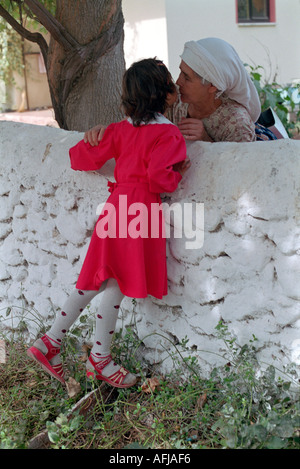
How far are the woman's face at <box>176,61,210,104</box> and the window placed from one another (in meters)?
8.45

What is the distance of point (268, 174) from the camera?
237cm

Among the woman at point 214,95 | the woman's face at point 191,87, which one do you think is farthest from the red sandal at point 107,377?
the woman's face at point 191,87

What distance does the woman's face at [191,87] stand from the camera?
288cm

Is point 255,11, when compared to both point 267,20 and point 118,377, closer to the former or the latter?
point 267,20

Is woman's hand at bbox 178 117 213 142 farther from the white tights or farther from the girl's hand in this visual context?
the white tights

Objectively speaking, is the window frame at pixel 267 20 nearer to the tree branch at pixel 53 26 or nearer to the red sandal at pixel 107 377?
the tree branch at pixel 53 26

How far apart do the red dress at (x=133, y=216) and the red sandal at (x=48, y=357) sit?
0.33 m

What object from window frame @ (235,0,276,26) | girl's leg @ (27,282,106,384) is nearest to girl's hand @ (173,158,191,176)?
girl's leg @ (27,282,106,384)

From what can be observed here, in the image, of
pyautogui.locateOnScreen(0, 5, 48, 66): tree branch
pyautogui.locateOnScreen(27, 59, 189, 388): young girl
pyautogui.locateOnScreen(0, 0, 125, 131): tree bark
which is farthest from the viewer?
pyautogui.locateOnScreen(0, 5, 48, 66): tree branch

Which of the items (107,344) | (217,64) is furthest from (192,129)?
(107,344)

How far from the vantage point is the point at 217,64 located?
2.82 metres

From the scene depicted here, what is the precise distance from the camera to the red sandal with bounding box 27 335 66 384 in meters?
2.72

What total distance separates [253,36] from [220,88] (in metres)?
8.47

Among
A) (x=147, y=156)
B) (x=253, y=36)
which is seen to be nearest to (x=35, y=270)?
(x=147, y=156)
